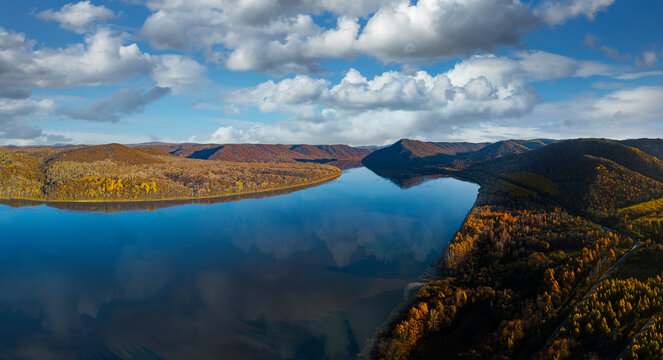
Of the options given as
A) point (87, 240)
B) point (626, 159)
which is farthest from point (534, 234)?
point (87, 240)

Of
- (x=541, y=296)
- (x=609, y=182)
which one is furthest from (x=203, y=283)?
(x=609, y=182)

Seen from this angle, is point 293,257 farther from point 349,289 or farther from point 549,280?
point 549,280

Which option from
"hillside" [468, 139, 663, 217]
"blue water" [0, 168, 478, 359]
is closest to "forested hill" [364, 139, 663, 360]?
"blue water" [0, 168, 478, 359]

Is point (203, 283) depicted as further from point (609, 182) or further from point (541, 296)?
point (609, 182)

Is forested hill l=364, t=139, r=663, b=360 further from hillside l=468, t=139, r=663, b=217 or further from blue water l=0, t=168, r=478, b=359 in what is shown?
hillside l=468, t=139, r=663, b=217

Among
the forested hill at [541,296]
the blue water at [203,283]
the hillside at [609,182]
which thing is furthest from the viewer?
the hillside at [609,182]

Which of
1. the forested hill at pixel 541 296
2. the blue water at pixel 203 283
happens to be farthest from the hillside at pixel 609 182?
the blue water at pixel 203 283

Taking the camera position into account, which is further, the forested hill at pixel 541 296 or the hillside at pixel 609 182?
the hillside at pixel 609 182

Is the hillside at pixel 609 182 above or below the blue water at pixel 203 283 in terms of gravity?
above

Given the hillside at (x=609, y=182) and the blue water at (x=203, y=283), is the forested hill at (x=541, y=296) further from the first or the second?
the hillside at (x=609, y=182)
